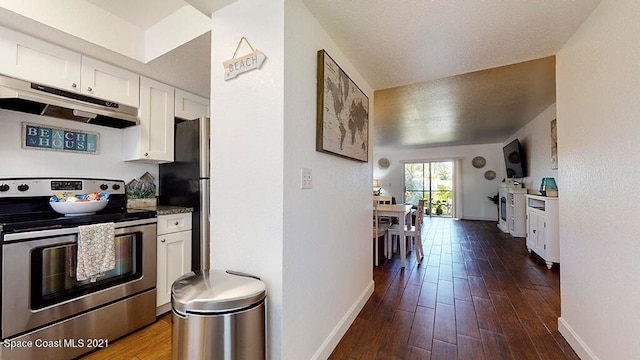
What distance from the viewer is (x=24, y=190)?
1757 mm

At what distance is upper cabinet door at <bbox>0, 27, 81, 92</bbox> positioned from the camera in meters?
1.55

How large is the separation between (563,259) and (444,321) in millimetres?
987

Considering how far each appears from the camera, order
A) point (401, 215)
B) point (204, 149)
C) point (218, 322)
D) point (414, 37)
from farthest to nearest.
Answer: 1. point (401, 215)
2. point (204, 149)
3. point (414, 37)
4. point (218, 322)

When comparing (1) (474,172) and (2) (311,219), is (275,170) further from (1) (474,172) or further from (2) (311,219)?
(1) (474,172)

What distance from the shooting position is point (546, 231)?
→ 3355 mm

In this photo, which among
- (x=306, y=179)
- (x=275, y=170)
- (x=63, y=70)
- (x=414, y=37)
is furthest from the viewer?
(x=63, y=70)

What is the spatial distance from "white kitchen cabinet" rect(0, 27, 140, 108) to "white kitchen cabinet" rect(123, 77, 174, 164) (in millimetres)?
92

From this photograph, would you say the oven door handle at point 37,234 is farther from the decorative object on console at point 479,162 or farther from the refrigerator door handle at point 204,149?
the decorative object on console at point 479,162

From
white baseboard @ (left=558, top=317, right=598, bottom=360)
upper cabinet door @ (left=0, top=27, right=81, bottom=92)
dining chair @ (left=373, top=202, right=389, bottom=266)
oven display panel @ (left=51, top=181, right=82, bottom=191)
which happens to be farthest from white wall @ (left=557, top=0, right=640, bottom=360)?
oven display panel @ (left=51, top=181, right=82, bottom=191)

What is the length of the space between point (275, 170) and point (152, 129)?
1794 millimetres

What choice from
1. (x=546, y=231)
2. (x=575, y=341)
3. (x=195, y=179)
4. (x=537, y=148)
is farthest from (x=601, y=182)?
(x=537, y=148)

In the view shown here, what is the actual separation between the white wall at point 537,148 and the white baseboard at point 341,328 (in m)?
3.83

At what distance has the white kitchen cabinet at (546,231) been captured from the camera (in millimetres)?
3270

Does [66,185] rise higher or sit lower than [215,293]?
higher
